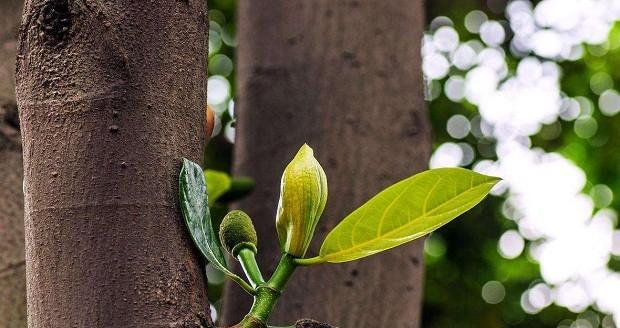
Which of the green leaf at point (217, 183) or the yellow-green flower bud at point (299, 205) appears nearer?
the yellow-green flower bud at point (299, 205)

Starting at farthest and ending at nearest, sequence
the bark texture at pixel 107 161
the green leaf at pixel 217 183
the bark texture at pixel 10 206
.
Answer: the green leaf at pixel 217 183 → the bark texture at pixel 10 206 → the bark texture at pixel 107 161

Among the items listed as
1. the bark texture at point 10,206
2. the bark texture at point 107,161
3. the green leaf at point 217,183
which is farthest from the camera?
the green leaf at point 217,183

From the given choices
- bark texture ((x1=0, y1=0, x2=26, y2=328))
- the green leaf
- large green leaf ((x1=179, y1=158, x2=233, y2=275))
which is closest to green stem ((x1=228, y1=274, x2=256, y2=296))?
large green leaf ((x1=179, y1=158, x2=233, y2=275))

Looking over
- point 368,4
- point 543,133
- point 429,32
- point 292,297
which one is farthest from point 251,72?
point 543,133

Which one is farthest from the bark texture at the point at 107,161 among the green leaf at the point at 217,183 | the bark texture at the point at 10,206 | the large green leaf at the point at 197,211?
the green leaf at the point at 217,183

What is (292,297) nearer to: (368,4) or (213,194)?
(213,194)

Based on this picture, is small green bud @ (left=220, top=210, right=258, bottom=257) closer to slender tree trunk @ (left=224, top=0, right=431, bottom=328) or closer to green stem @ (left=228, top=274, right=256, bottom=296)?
green stem @ (left=228, top=274, right=256, bottom=296)

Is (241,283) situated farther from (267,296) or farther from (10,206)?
(10,206)

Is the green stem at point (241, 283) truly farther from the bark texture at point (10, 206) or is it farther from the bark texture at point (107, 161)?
the bark texture at point (10, 206)
